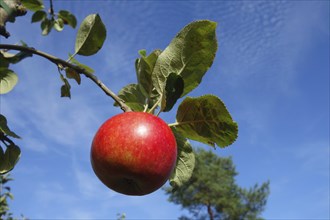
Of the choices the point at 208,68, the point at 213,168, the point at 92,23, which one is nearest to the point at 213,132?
the point at 208,68

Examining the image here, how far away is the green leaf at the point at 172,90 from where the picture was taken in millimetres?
976

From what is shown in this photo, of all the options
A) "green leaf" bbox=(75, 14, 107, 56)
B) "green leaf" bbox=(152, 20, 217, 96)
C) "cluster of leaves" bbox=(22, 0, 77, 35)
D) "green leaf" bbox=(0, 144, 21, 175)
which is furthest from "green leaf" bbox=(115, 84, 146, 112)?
"cluster of leaves" bbox=(22, 0, 77, 35)

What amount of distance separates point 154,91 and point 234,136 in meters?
0.28

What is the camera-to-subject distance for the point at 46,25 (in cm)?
243

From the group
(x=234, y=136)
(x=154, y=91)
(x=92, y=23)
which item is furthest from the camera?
(x=92, y=23)

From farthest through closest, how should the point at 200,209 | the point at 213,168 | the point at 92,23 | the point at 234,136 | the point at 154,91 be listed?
the point at 200,209, the point at 213,168, the point at 92,23, the point at 154,91, the point at 234,136

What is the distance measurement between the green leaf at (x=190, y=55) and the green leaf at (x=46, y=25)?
64.3 inches

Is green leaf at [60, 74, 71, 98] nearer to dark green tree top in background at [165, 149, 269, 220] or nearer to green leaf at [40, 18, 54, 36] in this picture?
green leaf at [40, 18, 54, 36]

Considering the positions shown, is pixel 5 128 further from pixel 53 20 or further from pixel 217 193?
pixel 217 193

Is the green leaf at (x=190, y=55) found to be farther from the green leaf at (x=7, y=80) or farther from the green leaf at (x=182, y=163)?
the green leaf at (x=7, y=80)

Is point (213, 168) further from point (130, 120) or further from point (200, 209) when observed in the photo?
point (130, 120)

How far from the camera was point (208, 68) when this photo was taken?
3.27ft

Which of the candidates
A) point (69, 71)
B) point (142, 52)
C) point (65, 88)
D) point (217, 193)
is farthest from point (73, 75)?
point (217, 193)

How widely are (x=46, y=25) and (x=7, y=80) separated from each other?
104 centimetres
